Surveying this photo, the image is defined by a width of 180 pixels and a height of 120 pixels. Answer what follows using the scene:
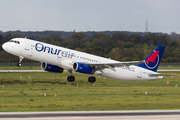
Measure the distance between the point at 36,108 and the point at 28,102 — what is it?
383cm

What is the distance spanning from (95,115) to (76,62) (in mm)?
19956

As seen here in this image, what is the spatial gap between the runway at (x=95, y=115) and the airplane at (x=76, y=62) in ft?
56.9

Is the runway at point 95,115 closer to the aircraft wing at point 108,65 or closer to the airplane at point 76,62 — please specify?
the airplane at point 76,62

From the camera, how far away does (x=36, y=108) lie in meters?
28.0

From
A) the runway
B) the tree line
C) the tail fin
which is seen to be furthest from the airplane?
the tree line

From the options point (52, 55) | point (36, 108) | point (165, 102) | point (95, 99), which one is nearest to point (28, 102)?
point (36, 108)

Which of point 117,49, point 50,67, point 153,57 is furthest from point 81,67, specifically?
point 117,49

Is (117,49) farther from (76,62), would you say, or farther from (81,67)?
(81,67)

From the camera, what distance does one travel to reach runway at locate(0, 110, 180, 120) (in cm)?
2262

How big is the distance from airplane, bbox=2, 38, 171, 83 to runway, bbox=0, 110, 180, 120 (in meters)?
17.3

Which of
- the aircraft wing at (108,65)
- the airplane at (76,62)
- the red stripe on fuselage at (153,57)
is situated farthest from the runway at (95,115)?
the red stripe on fuselage at (153,57)

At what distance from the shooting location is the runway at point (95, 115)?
2262 cm

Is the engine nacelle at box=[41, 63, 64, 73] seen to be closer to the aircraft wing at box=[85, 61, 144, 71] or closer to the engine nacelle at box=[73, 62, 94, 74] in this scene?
the engine nacelle at box=[73, 62, 94, 74]

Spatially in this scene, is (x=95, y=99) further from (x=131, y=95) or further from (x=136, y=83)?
(x=136, y=83)
